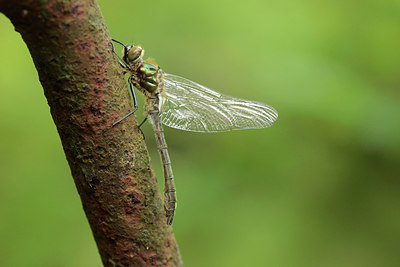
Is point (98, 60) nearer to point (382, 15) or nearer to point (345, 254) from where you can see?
point (345, 254)

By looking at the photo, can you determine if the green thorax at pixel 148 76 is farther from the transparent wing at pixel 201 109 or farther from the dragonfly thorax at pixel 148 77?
the transparent wing at pixel 201 109

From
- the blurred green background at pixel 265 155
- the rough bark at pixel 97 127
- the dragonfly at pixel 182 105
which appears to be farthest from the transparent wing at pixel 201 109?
the rough bark at pixel 97 127

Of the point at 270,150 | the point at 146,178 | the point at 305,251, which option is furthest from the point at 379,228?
the point at 146,178

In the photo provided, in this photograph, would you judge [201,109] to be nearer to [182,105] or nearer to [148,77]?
[182,105]

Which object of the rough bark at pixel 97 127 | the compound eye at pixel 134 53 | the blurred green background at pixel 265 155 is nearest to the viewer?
the rough bark at pixel 97 127

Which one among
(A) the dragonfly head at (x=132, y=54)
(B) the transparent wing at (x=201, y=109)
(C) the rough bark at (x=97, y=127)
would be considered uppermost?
(A) the dragonfly head at (x=132, y=54)

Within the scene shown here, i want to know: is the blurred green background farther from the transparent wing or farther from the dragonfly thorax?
the dragonfly thorax

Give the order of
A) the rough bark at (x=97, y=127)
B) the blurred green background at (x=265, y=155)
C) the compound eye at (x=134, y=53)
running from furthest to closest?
1. the blurred green background at (x=265, y=155)
2. the compound eye at (x=134, y=53)
3. the rough bark at (x=97, y=127)

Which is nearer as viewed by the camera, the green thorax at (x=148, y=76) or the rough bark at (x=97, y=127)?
the rough bark at (x=97, y=127)
